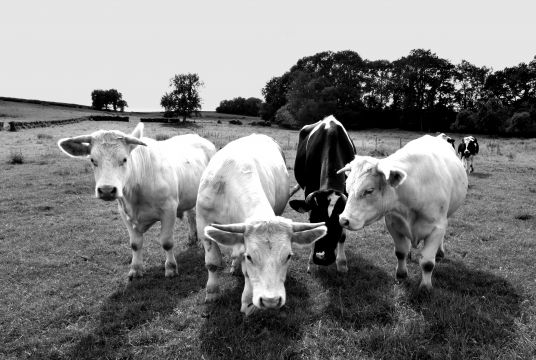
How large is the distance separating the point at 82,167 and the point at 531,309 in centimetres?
1638

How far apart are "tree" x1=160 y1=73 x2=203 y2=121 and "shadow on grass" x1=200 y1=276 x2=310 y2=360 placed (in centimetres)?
6538

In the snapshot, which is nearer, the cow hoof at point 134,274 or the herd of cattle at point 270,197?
the herd of cattle at point 270,197

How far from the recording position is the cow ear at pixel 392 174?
16.2 ft

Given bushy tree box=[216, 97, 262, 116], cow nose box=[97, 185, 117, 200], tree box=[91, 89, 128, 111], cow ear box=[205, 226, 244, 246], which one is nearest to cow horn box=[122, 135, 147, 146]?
cow nose box=[97, 185, 117, 200]

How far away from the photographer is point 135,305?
5.24 metres

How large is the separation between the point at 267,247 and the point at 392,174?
223 cm

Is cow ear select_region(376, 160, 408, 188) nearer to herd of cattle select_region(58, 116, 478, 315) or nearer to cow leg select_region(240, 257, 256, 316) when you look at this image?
herd of cattle select_region(58, 116, 478, 315)

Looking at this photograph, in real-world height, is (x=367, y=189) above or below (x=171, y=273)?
above

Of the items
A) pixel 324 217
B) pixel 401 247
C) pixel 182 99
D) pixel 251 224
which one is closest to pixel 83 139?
pixel 251 224

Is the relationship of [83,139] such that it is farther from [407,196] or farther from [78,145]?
[407,196]

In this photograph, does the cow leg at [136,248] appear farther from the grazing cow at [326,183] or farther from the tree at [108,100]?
the tree at [108,100]

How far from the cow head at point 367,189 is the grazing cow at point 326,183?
537 mm

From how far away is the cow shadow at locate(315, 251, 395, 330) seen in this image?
4.88 meters

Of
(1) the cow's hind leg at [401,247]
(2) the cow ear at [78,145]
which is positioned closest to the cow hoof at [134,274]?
(2) the cow ear at [78,145]
